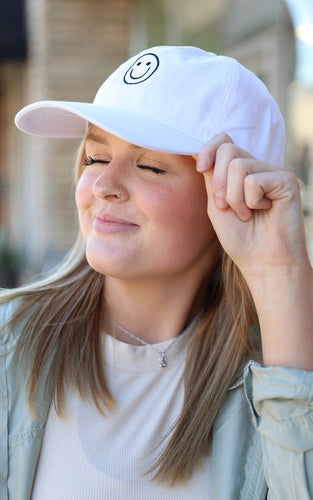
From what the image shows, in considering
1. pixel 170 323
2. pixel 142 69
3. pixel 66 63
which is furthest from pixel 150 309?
pixel 66 63

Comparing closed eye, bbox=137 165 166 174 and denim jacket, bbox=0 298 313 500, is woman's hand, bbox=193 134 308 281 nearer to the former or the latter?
closed eye, bbox=137 165 166 174

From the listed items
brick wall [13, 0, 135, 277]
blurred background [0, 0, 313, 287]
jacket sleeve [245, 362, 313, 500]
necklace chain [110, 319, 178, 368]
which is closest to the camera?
jacket sleeve [245, 362, 313, 500]

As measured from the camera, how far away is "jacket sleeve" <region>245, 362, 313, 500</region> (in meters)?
1.44

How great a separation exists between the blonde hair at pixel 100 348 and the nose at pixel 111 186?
0.35 metres

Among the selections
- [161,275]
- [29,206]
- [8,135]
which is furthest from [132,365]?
[8,135]

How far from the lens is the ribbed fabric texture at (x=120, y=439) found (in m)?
1.60

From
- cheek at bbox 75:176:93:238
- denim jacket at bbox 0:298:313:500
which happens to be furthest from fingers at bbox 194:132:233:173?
denim jacket at bbox 0:298:313:500

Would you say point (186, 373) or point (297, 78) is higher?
point (297, 78)

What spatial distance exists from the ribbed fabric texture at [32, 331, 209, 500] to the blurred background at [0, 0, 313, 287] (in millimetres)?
3236

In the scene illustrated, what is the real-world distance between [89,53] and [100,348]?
5.78 m

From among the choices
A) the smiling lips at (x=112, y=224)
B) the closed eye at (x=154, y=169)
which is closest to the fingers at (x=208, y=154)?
the closed eye at (x=154, y=169)

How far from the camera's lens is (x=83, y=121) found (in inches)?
75.5

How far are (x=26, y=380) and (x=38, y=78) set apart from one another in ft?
20.2

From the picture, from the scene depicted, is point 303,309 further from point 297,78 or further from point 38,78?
point 38,78
